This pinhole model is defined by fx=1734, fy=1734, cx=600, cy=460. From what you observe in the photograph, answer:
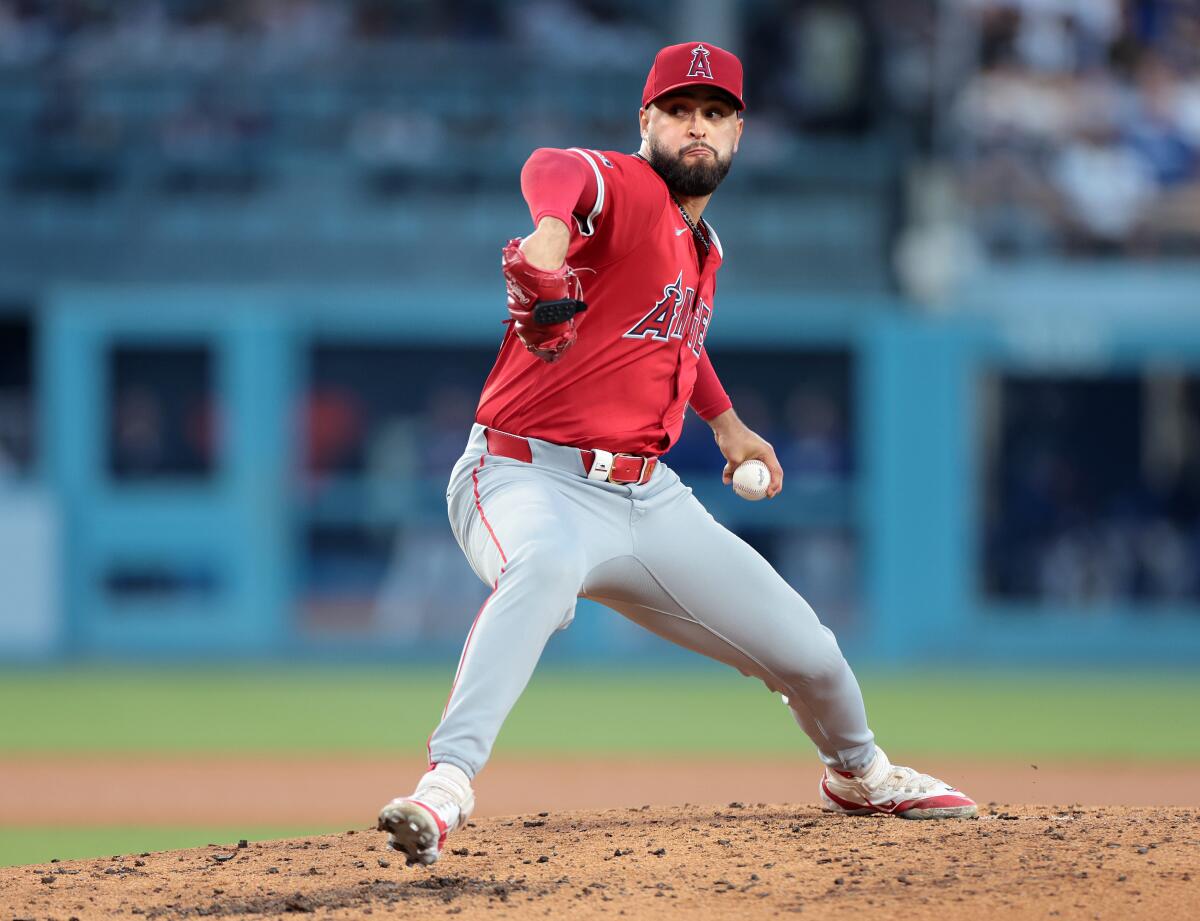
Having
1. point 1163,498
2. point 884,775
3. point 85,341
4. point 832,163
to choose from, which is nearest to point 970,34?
point 832,163

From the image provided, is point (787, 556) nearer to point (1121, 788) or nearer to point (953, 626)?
point (953, 626)

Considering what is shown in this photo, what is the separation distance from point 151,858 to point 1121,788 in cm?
388

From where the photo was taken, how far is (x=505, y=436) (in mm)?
3730

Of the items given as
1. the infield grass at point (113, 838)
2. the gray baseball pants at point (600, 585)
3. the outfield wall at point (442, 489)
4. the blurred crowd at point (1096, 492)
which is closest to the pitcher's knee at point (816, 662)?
the gray baseball pants at point (600, 585)

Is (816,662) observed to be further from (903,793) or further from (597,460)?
(597,460)

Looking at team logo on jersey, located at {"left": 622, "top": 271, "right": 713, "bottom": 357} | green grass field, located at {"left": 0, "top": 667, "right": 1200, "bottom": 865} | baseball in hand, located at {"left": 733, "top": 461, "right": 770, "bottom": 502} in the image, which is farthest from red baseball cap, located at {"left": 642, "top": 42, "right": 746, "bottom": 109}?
green grass field, located at {"left": 0, "top": 667, "right": 1200, "bottom": 865}

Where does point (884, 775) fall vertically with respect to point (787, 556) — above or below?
below

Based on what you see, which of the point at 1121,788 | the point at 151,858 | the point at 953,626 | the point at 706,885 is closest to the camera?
the point at 706,885

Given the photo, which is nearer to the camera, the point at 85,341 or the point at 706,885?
the point at 706,885

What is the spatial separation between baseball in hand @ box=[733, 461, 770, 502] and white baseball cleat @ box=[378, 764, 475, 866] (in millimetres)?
1033

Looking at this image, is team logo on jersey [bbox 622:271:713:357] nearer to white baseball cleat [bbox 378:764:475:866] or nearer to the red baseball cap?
the red baseball cap

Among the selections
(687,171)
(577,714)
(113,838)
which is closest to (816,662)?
(687,171)

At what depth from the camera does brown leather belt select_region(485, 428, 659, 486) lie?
369 centimetres

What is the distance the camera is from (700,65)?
3598 mm
